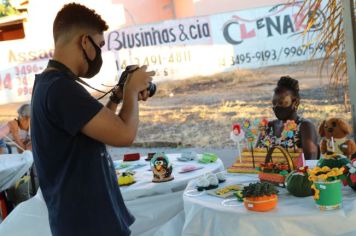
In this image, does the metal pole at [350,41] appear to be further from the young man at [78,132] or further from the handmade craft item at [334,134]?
the young man at [78,132]

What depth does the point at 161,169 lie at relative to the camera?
2.60 metres

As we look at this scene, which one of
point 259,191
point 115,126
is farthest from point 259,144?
point 115,126

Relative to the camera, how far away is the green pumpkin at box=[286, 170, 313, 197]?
171cm

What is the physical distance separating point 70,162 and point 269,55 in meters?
4.69

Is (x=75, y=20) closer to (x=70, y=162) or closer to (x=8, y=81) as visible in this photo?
(x=70, y=162)

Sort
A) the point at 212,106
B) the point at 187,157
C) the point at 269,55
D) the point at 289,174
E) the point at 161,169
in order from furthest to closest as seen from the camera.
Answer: the point at 212,106, the point at 269,55, the point at 187,157, the point at 161,169, the point at 289,174

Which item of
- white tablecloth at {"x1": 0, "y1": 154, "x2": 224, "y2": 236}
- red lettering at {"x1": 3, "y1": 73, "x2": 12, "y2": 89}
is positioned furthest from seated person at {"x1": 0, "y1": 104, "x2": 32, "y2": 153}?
red lettering at {"x1": 3, "y1": 73, "x2": 12, "y2": 89}

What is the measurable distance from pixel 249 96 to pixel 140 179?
15.4 ft

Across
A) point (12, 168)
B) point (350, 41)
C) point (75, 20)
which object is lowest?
point (12, 168)

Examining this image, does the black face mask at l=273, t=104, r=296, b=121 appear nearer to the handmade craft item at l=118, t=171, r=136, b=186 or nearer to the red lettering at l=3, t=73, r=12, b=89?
the handmade craft item at l=118, t=171, r=136, b=186

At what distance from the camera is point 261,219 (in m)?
1.58

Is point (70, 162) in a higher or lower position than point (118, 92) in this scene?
lower

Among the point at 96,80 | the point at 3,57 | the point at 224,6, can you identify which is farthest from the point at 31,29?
the point at 224,6

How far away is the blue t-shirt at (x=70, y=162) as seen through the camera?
1.32m
